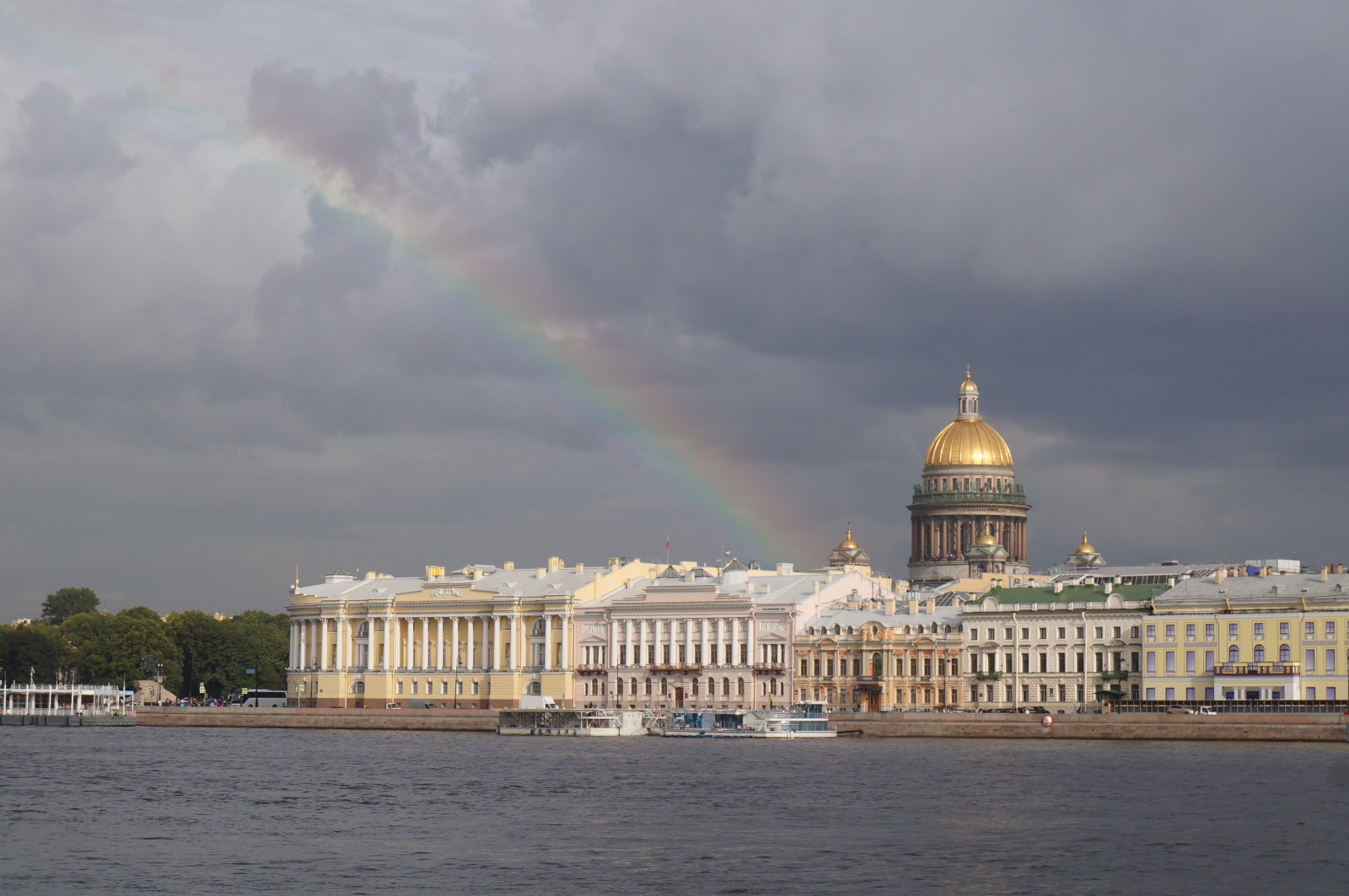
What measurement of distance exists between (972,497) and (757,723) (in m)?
44.9

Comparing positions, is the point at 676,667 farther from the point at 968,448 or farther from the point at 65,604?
the point at 65,604

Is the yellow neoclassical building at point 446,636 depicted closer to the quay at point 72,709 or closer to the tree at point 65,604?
the quay at point 72,709

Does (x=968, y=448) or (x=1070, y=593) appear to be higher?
(x=968, y=448)

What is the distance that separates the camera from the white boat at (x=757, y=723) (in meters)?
91.4

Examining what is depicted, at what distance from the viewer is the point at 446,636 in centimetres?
11831

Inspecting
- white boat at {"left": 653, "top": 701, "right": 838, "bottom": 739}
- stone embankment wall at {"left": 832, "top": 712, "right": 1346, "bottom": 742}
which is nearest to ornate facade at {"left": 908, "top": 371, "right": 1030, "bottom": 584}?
white boat at {"left": 653, "top": 701, "right": 838, "bottom": 739}

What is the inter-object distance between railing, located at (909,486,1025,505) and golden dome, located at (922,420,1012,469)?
1.84 m

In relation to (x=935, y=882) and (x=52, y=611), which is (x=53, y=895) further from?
(x=52, y=611)

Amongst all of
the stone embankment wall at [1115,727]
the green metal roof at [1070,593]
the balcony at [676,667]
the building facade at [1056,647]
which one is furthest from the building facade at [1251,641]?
the balcony at [676,667]

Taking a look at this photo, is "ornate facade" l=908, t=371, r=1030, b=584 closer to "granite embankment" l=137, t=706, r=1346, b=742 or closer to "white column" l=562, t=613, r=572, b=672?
"white column" l=562, t=613, r=572, b=672

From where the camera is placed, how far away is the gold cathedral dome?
136500mm

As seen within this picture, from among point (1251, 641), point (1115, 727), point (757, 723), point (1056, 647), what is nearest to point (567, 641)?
point (757, 723)

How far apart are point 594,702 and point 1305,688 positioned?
39096 millimetres

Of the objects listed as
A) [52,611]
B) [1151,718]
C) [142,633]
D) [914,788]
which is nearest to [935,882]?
[914,788]
